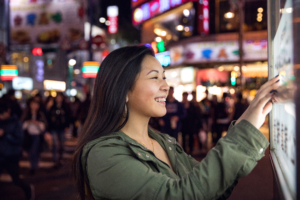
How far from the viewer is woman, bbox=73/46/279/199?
3.45ft

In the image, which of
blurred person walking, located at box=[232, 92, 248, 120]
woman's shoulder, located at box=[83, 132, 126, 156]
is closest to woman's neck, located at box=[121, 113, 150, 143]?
woman's shoulder, located at box=[83, 132, 126, 156]

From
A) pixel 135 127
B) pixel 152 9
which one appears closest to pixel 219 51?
pixel 152 9

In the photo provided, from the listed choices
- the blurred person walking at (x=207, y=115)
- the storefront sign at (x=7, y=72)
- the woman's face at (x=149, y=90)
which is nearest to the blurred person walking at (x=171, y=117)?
the blurred person walking at (x=207, y=115)

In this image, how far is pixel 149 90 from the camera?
1.42 m

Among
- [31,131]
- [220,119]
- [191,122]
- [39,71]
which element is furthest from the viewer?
[39,71]

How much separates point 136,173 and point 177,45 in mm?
17944

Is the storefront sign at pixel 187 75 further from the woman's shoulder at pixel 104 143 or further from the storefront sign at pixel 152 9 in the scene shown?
the woman's shoulder at pixel 104 143

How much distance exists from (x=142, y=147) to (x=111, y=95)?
0.31 metres

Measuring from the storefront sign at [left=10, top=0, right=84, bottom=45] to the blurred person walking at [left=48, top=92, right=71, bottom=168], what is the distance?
7818mm

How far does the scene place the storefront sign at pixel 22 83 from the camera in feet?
91.1

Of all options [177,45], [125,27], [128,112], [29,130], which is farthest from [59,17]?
[125,27]

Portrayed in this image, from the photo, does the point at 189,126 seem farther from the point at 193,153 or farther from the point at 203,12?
the point at 203,12

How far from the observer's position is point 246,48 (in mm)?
16094

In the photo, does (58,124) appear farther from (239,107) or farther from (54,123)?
(239,107)
